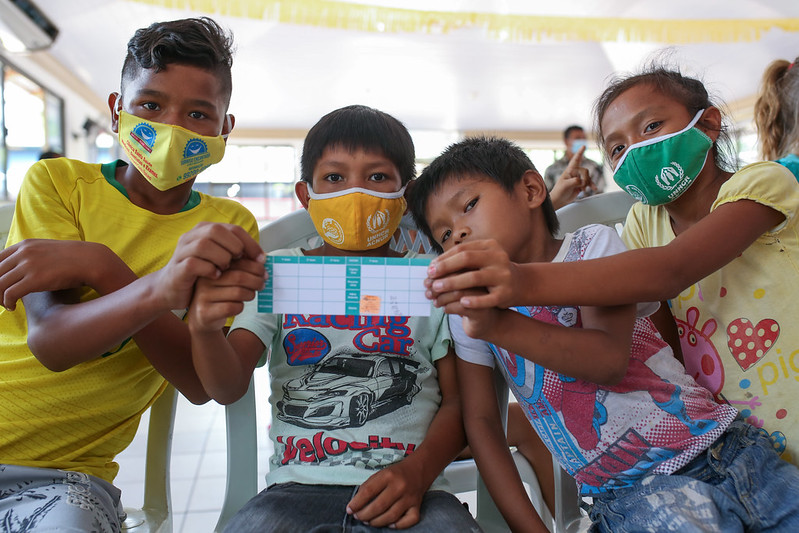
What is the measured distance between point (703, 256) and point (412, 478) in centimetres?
64

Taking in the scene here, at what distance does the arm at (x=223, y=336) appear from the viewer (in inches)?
31.4

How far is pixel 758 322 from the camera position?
1.15m

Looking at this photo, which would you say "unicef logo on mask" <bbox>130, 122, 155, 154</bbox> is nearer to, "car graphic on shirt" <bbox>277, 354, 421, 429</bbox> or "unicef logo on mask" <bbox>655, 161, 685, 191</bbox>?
"car graphic on shirt" <bbox>277, 354, 421, 429</bbox>

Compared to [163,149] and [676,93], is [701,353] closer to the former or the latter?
[676,93]

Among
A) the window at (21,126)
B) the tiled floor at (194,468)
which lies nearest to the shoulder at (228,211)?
the tiled floor at (194,468)

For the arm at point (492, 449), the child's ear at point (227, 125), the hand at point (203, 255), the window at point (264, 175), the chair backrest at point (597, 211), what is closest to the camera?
the hand at point (203, 255)

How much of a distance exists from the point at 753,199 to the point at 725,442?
1.47ft

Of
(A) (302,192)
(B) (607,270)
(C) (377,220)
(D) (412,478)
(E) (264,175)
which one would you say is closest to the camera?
(B) (607,270)

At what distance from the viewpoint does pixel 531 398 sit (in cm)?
110

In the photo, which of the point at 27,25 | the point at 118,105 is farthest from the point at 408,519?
the point at 27,25

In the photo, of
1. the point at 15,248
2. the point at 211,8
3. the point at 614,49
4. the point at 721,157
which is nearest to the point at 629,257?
the point at 721,157

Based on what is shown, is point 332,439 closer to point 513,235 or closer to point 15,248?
point 513,235

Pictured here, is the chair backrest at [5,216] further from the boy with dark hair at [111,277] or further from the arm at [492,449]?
the arm at [492,449]

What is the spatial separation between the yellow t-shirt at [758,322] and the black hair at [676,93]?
215 mm
